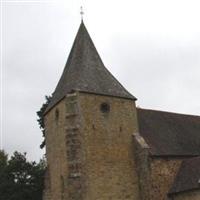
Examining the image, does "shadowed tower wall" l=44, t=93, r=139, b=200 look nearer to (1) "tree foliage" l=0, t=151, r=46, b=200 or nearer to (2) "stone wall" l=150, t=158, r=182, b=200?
(2) "stone wall" l=150, t=158, r=182, b=200

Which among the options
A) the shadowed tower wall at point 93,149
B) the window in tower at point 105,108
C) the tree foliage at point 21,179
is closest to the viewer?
the shadowed tower wall at point 93,149

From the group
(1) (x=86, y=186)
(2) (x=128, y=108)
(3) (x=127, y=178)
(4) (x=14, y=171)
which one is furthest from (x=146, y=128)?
(4) (x=14, y=171)

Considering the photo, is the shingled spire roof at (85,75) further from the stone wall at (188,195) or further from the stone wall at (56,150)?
the stone wall at (188,195)

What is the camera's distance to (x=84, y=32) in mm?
31812

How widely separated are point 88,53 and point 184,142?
7680 mm

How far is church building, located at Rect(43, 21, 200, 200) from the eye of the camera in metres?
26.8

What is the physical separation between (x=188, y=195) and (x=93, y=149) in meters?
5.38

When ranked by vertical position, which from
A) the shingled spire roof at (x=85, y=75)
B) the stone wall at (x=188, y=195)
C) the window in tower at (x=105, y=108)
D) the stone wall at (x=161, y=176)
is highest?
the shingled spire roof at (x=85, y=75)

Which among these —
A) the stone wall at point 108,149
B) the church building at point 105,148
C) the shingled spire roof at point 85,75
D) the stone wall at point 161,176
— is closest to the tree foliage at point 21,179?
the church building at point 105,148

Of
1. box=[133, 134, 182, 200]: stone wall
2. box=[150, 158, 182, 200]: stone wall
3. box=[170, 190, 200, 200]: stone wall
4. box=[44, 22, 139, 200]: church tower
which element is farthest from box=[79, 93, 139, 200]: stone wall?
box=[170, 190, 200, 200]: stone wall

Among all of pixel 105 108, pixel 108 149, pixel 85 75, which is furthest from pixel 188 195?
pixel 85 75

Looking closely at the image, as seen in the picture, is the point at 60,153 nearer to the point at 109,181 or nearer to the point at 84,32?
the point at 109,181

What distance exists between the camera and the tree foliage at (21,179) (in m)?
35.5

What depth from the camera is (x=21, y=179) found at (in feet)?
121
